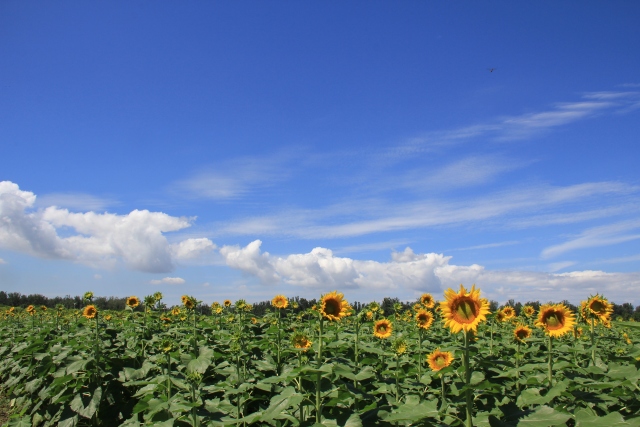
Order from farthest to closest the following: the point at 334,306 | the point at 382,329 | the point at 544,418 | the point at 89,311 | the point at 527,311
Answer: the point at 527,311 < the point at 89,311 < the point at 382,329 < the point at 334,306 < the point at 544,418

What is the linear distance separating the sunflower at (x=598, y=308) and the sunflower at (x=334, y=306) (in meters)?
3.71

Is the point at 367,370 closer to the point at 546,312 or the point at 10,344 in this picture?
the point at 546,312

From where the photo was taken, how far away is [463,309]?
12.8 ft

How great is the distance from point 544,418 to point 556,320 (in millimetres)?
2611

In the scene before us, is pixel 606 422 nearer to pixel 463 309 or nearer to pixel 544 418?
pixel 544 418

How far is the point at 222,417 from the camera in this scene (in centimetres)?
510

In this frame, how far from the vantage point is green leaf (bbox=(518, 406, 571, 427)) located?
2981 millimetres

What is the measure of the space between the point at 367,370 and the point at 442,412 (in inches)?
67.9

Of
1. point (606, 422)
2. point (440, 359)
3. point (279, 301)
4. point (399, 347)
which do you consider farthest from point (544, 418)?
point (279, 301)

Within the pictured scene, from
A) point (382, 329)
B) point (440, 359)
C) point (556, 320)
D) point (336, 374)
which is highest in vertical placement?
point (556, 320)

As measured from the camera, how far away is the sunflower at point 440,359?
625cm

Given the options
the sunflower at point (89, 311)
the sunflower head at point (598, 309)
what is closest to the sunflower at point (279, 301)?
the sunflower at point (89, 311)

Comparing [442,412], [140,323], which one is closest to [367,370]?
[442,412]

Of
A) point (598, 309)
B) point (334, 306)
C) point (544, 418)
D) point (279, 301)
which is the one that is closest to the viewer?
point (544, 418)
